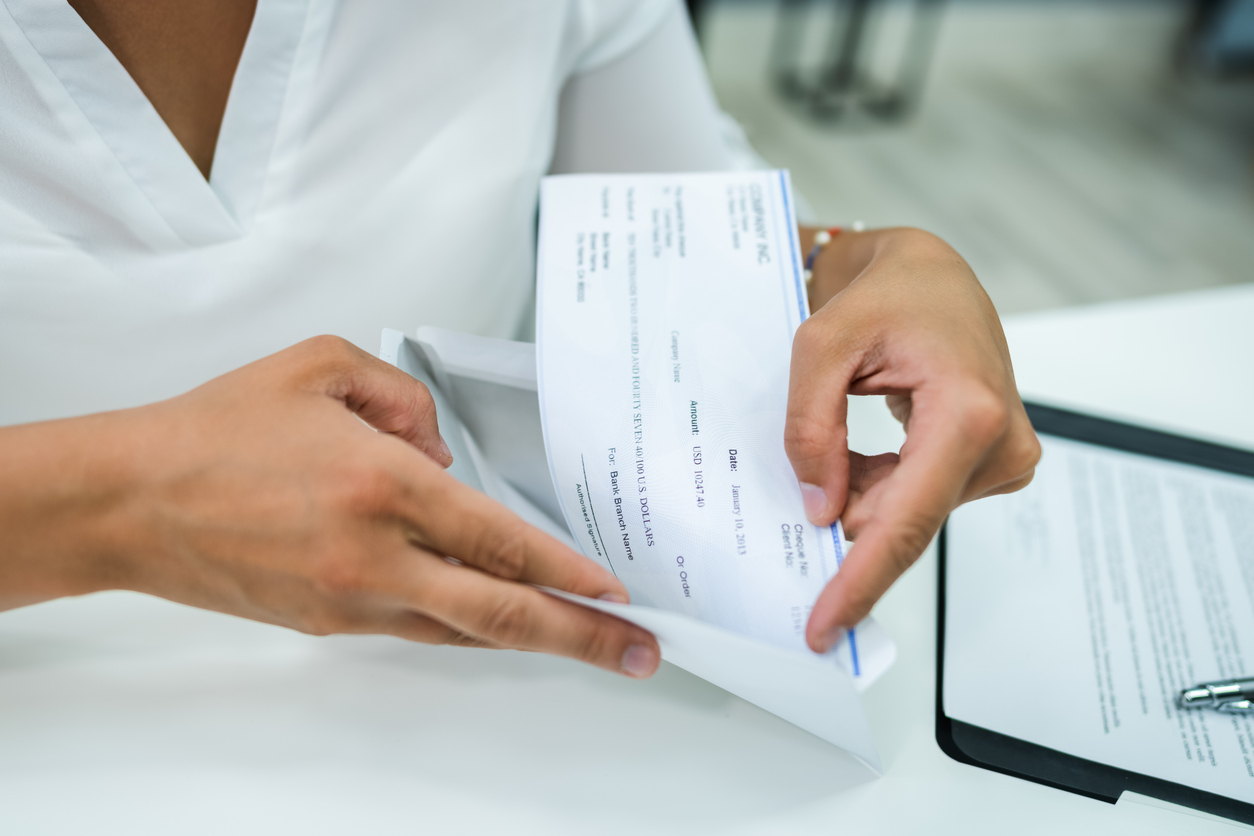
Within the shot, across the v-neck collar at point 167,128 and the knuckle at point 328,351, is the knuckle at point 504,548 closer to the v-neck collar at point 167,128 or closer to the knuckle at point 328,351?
the knuckle at point 328,351

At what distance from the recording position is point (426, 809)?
0.40m

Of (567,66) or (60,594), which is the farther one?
(567,66)

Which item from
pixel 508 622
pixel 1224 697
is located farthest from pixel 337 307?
pixel 1224 697

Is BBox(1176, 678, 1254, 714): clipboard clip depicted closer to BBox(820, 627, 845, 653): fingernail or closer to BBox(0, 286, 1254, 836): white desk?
BBox(0, 286, 1254, 836): white desk

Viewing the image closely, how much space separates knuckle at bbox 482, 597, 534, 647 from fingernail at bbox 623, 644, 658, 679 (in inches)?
1.8

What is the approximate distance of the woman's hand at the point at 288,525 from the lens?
33 centimetres

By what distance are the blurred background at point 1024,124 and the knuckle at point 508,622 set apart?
176 cm

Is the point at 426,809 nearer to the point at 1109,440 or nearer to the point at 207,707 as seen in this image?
the point at 207,707

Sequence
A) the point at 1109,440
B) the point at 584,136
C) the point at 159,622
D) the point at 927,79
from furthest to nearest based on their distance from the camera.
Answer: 1. the point at 927,79
2. the point at 584,136
3. the point at 1109,440
4. the point at 159,622

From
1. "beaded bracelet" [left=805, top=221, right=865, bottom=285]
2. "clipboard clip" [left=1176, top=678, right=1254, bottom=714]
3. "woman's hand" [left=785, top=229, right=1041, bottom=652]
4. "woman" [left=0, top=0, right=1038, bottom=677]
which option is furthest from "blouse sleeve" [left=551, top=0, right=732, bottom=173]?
"clipboard clip" [left=1176, top=678, right=1254, bottom=714]

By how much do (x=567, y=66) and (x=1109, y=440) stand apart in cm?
51

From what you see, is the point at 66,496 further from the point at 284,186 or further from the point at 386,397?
the point at 284,186

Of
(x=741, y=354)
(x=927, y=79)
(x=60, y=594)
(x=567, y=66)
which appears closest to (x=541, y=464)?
(x=741, y=354)

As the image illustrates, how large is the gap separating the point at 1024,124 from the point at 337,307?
2.41 m
